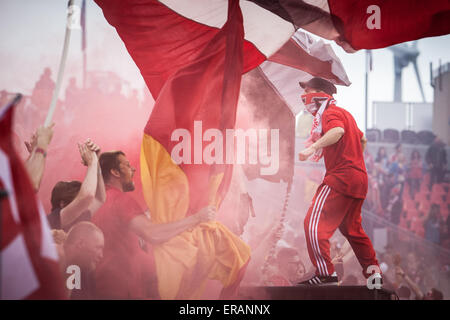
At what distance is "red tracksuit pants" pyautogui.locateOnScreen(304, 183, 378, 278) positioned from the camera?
2633mm

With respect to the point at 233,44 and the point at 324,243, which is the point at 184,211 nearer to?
the point at 324,243

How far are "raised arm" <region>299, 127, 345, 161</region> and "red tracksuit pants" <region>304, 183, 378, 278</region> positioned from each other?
0.26m

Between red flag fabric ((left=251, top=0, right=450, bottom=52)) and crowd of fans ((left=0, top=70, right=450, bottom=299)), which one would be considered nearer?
crowd of fans ((left=0, top=70, right=450, bottom=299))

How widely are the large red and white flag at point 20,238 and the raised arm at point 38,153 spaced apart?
2.92 feet

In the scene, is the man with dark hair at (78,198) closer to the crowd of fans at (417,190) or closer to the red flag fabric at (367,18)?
Answer: the red flag fabric at (367,18)

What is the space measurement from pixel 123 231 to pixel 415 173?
6.89 feet

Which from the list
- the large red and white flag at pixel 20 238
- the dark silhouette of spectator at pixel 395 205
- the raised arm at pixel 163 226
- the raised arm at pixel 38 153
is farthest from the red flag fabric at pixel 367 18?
the large red and white flag at pixel 20 238

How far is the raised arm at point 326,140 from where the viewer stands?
265 centimetres

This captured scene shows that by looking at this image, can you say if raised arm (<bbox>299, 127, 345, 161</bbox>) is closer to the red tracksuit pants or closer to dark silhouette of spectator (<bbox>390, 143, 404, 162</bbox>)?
the red tracksuit pants

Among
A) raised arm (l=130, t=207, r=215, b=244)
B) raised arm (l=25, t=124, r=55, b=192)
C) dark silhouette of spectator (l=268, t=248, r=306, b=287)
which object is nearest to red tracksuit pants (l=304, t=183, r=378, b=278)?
dark silhouette of spectator (l=268, t=248, r=306, b=287)

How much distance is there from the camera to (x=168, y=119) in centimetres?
261

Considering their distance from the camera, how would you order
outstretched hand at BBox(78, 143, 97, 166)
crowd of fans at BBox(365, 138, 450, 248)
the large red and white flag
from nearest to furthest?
the large red and white flag, outstretched hand at BBox(78, 143, 97, 166), crowd of fans at BBox(365, 138, 450, 248)

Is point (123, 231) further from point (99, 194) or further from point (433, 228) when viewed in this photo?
point (433, 228)
